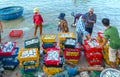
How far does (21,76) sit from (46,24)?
8.20 meters

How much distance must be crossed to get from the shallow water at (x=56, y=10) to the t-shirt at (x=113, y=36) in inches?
244

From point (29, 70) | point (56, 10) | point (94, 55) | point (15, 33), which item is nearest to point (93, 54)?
point (94, 55)

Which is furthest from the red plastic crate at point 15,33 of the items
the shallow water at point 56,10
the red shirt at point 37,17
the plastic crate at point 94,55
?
the plastic crate at point 94,55

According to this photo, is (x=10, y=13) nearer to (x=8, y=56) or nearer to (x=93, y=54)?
(x=8, y=56)

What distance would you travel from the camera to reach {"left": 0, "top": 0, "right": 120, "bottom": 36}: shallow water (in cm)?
1717

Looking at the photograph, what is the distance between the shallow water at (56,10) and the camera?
56.3 feet

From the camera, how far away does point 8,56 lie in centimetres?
1014

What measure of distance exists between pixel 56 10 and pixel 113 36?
12249 millimetres

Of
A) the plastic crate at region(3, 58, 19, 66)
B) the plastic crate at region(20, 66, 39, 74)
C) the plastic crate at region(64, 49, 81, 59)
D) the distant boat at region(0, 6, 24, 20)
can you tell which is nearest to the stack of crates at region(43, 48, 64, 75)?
the plastic crate at region(20, 66, 39, 74)

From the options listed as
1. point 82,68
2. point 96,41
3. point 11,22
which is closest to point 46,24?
point 11,22

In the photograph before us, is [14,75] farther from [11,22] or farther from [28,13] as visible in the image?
[28,13]

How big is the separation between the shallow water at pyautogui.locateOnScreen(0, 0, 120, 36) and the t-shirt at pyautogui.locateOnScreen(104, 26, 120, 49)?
20.3 feet

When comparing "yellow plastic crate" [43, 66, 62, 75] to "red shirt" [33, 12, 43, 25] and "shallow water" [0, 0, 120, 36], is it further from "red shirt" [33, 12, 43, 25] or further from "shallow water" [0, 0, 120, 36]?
"shallow water" [0, 0, 120, 36]

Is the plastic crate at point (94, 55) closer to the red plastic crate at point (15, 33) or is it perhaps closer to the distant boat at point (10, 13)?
the red plastic crate at point (15, 33)
